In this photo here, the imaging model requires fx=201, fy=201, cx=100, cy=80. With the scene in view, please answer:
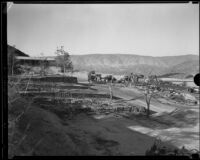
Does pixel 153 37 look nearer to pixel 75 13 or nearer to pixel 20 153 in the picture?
pixel 75 13

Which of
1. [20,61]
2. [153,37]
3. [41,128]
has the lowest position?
[41,128]

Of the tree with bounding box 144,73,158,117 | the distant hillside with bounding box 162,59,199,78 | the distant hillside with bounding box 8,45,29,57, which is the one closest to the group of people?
the tree with bounding box 144,73,158,117

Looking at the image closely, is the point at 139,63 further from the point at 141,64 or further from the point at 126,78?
the point at 126,78

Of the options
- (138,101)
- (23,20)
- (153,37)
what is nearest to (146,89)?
(138,101)

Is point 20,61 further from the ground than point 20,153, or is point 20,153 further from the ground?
point 20,61

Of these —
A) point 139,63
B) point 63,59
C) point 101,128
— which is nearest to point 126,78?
point 139,63

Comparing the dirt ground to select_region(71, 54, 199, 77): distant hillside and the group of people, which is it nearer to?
the group of people

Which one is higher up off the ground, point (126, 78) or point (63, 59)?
point (63, 59)
